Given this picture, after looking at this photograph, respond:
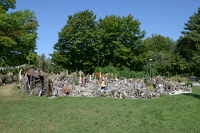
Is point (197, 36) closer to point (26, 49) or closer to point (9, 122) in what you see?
point (26, 49)

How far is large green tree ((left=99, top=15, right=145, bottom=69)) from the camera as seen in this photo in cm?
3353

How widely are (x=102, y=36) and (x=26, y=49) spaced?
1402 cm

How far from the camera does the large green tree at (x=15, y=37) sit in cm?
2188

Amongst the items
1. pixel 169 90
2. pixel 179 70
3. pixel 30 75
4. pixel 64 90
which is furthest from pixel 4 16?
pixel 179 70

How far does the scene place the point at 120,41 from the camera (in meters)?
34.0

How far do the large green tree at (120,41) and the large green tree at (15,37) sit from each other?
A: 41.3 ft

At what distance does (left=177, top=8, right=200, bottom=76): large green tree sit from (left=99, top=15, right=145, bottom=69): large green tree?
34.1 ft

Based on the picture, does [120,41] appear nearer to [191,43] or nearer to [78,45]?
[78,45]

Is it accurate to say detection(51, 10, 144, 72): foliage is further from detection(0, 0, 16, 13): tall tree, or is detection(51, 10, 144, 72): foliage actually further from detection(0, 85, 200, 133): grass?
detection(0, 85, 200, 133): grass

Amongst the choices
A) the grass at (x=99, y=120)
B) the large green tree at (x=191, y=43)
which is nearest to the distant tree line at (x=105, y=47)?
the large green tree at (x=191, y=43)

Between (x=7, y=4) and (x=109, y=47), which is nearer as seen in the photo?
(x=7, y=4)

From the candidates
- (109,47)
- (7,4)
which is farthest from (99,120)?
(109,47)

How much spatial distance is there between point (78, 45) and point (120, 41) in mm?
7922

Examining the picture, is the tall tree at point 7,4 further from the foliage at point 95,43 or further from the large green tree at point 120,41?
the large green tree at point 120,41
